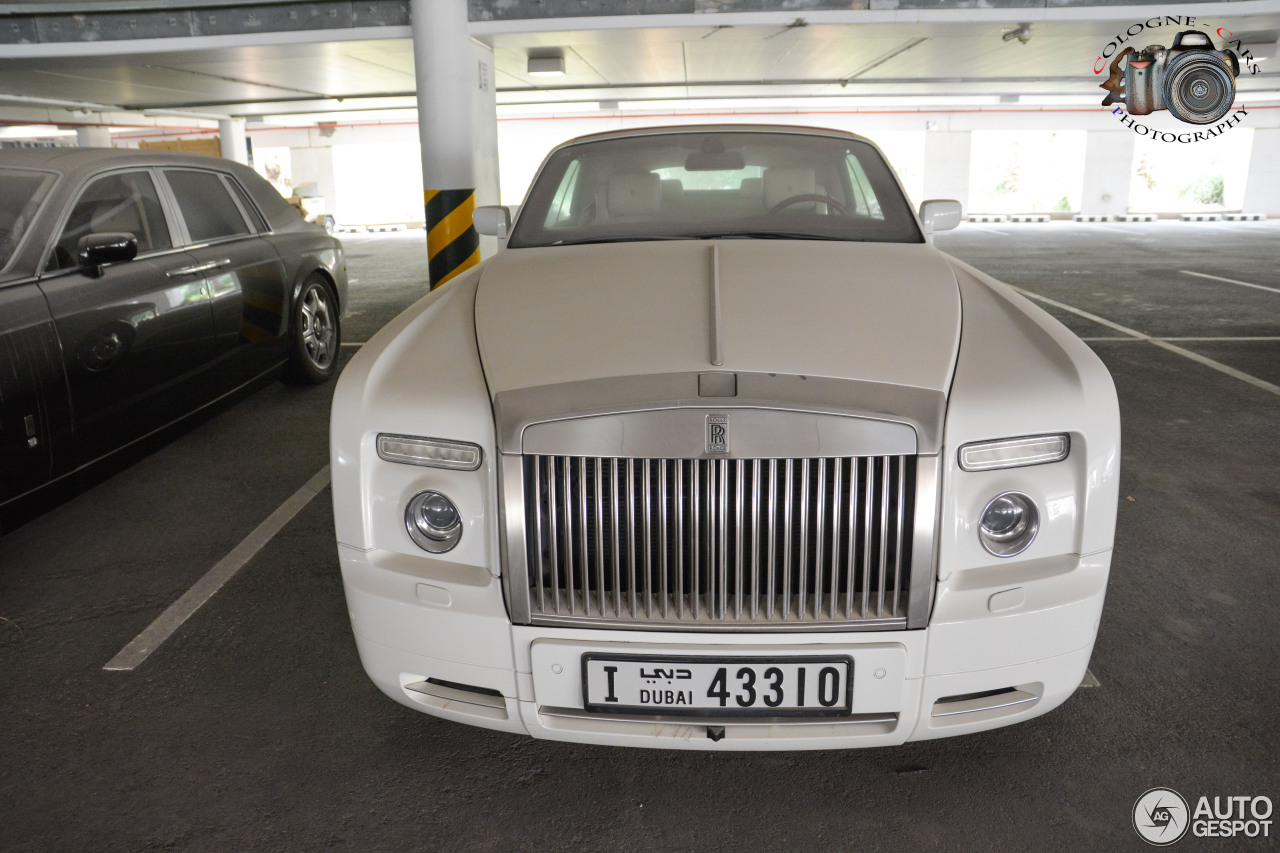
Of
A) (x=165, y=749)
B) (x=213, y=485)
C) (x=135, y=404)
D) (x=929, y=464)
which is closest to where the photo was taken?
(x=929, y=464)

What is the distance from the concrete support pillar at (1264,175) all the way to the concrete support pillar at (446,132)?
88.0ft

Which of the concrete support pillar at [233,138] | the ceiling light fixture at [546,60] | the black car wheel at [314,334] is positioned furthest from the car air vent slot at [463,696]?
the concrete support pillar at [233,138]

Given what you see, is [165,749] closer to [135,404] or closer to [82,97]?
[135,404]

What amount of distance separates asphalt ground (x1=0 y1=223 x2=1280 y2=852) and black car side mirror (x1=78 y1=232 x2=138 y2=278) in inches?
40.7

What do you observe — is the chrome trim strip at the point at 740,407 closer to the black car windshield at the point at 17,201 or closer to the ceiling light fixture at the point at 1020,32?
the black car windshield at the point at 17,201

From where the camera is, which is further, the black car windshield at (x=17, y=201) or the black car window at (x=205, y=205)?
the black car window at (x=205, y=205)

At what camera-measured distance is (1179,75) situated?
42.9 feet

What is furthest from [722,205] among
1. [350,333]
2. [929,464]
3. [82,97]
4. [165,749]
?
[82,97]

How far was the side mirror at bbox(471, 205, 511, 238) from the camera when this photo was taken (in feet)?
10.9

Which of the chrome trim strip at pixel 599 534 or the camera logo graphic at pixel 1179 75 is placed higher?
the camera logo graphic at pixel 1179 75

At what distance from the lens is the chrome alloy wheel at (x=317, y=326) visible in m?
5.62

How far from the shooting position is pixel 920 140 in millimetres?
26094

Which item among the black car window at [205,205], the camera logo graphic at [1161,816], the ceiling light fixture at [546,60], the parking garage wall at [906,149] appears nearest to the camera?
the camera logo graphic at [1161,816]

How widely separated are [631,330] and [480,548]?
0.58m
